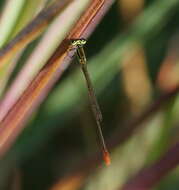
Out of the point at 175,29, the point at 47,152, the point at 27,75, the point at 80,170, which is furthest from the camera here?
the point at 175,29

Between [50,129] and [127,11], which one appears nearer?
[50,129]

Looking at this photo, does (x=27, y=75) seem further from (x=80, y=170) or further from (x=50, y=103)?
(x=50, y=103)

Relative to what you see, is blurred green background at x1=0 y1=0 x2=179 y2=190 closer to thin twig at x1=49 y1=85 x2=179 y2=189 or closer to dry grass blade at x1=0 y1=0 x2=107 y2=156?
thin twig at x1=49 y1=85 x2=179 y2=189

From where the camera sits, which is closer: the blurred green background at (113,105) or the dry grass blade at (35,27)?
the dry grass blade at (35,27)

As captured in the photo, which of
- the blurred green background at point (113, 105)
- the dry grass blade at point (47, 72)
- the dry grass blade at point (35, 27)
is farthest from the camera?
the blurred green background at point (113, 105)

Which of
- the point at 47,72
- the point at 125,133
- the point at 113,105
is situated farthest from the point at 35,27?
the point at 113,105

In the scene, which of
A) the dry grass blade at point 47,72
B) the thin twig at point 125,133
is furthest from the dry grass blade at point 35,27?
the thin twig at point 125,133

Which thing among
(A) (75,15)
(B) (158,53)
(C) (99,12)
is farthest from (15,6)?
(B) (158,53)

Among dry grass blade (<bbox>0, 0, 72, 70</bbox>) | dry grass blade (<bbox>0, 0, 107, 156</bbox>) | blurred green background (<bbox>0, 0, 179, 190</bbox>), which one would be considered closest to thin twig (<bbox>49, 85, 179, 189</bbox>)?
blurred green background (<bbox>0, 0, 179, 190</bbox>)

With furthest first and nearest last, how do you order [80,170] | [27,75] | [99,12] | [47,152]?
1. [47,152]
2. [80,170]
3. [27,75]
4. [99,12]

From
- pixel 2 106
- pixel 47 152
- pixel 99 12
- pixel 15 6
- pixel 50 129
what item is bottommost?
pixel 47 152

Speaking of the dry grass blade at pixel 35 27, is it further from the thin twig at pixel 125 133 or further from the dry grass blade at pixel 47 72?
the thin twig at pixel 125 133
